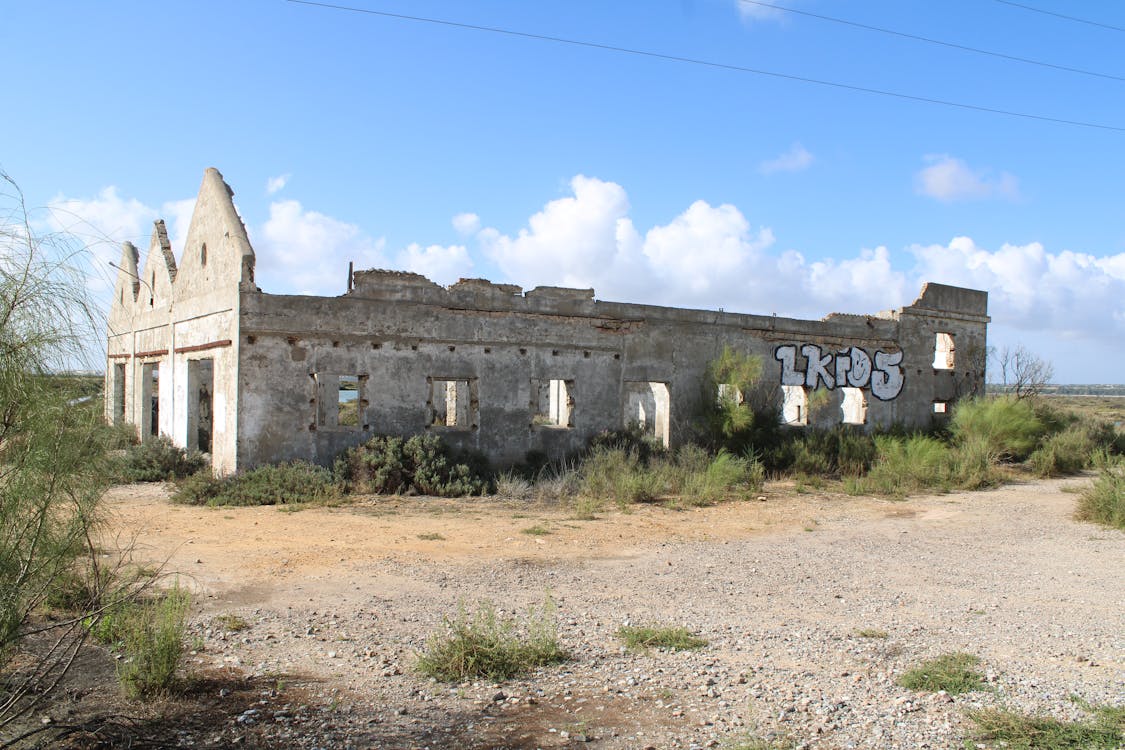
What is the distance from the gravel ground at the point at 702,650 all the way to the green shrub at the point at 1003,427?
1025 centimetres

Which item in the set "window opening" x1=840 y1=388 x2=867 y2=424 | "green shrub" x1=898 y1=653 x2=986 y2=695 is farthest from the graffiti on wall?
"green shrub" x1=898 y1=653 x2=986 y2=695

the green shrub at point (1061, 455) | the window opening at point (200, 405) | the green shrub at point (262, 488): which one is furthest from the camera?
the green shrub at point (1061, 455)

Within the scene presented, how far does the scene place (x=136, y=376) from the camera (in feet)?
67.4

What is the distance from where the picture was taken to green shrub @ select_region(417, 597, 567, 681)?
5375 millimetres

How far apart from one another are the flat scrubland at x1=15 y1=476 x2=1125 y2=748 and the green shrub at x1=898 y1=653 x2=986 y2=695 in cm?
7

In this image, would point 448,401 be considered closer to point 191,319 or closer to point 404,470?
point 191,319

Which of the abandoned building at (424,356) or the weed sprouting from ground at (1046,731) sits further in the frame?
the abandoned building at (424,356)

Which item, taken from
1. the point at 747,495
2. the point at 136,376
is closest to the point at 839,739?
the point at 747,495

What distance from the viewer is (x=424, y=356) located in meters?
15.7

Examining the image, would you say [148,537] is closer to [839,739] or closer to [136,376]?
[839,739]

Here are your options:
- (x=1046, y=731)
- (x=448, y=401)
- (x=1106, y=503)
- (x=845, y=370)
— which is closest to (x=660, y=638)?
(x=1046, y=731)

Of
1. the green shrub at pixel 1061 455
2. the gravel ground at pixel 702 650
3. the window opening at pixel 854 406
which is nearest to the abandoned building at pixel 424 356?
the window opening at pixel 854 406

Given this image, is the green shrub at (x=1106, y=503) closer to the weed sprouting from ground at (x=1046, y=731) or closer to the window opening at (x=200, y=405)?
the weed sprouting from ground at (x=1046, y=731)

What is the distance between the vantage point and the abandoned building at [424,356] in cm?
1455
